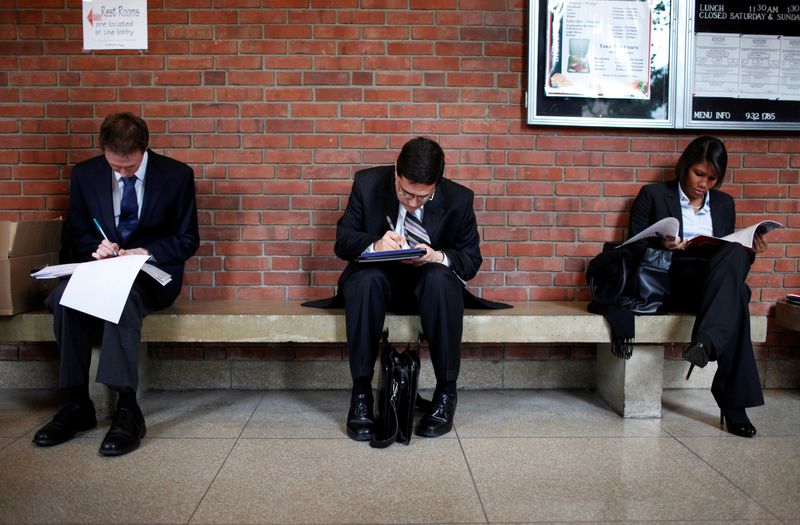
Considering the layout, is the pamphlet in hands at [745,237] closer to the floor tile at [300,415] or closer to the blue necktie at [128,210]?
the floor tile at [300,415]

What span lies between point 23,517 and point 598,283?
2.44m

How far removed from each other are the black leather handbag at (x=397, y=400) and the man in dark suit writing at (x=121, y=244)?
96cm

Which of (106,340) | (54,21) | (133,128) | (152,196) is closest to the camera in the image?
(106,340)

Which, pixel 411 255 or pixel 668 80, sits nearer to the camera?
pixel 411 255

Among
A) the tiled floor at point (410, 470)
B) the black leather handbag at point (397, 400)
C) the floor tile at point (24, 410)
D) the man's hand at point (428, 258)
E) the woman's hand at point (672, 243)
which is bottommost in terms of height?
the floor tile at point (24, 410)

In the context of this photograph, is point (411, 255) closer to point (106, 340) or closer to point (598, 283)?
point (598, 283)

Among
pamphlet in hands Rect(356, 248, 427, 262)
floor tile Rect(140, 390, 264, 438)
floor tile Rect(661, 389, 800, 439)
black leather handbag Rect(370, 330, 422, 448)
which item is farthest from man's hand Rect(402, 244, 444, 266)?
floor tile Rect(661, 389, 800, 439)

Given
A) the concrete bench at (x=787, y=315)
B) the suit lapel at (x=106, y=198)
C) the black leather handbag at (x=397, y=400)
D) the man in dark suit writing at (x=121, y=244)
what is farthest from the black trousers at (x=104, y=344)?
the concrete bench at (x=787, y=315)

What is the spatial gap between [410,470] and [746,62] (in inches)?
108

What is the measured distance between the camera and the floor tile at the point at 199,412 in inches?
109

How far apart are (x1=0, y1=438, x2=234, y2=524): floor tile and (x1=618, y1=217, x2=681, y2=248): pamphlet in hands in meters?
1.94

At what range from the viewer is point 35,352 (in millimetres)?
3453

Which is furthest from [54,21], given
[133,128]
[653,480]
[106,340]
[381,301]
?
[653,480]

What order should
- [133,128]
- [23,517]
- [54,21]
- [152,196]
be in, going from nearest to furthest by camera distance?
[23,517], [133,128], [152,196], [54,21]
